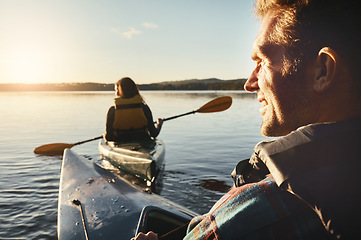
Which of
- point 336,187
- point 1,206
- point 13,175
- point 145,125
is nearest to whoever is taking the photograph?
point 336,187

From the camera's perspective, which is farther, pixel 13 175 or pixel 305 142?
pixel 13 175

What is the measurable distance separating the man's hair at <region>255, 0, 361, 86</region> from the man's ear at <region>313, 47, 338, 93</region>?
0.02m

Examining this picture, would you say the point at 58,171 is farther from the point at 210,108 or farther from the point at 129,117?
the point at 210,108

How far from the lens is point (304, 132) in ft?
2.48

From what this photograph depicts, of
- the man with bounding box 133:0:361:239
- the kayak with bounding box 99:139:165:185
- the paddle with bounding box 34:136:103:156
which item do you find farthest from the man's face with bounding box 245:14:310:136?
the paddle with bounding box 34:136:103:156

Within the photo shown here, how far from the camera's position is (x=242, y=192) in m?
0.84

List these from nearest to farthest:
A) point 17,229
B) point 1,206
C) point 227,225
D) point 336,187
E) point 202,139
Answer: point 336,187
point 227,225
point 17,229
point 1,206
point 202,139

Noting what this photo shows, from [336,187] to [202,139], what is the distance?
12593 mm

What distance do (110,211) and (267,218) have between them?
8.04ft

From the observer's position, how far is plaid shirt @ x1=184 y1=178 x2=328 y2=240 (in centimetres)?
73

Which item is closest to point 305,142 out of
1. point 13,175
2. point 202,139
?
point 13,175

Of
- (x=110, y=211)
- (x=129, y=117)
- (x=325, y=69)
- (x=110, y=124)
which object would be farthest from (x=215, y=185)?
(x=325, y=69)

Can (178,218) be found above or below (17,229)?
above

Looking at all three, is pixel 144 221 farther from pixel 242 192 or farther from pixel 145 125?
pixel 145 125
